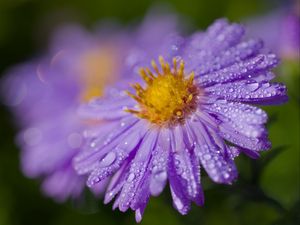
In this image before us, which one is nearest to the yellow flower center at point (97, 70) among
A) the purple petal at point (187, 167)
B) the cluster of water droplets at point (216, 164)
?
the purple petal at point (187, 167)

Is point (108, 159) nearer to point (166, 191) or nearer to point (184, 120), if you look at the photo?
point (184, 120)

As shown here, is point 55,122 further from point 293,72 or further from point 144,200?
point 144,200

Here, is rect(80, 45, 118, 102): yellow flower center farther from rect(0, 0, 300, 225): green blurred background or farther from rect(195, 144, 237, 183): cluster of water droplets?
rect(195, 144, 237, 183): cluster of water droplets

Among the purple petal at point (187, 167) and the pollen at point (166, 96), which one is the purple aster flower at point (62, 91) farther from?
the purple petal at point (187, 167)

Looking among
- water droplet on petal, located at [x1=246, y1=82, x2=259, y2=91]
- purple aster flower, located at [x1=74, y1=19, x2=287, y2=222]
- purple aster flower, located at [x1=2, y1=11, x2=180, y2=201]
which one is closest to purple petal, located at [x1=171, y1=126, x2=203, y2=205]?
purple aster flower, located at [x1=74, y1=19, x2=287, y2=222]

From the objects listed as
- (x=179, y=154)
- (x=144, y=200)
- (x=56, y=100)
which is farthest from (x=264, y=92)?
(x=56, y=100)

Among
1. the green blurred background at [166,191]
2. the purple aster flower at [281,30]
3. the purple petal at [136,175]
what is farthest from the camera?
the purple aster flower at [281,30]
